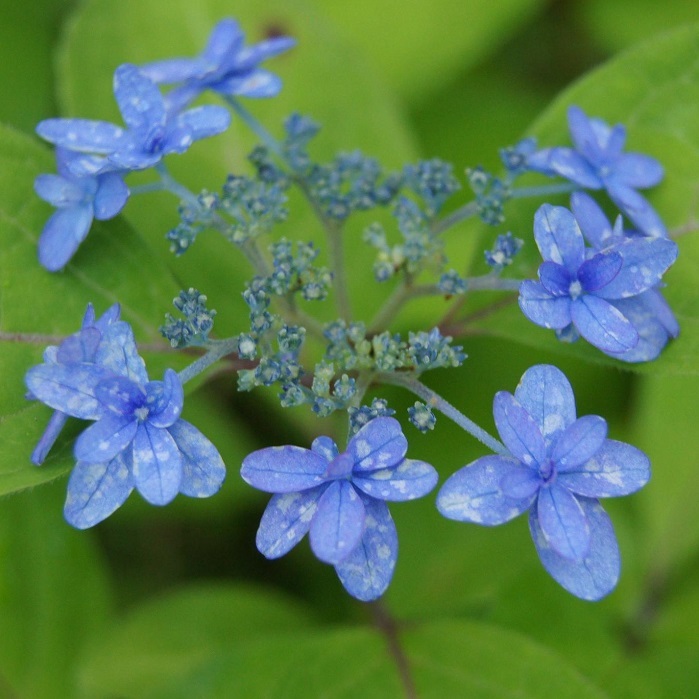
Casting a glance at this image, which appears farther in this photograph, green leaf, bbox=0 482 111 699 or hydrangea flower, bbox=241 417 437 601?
green leaf, bbox=0 482 111 699

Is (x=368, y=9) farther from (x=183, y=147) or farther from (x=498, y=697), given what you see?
(x=498, y=697)

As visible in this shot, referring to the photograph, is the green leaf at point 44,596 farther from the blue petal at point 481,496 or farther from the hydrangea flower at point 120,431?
the blue petal at point 481,496

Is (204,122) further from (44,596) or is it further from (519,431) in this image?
(44,596)

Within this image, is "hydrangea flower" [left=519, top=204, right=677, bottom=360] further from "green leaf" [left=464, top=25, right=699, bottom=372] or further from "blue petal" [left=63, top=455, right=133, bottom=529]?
"blue petal" [left=63, top=455, right=133, bottom=529]

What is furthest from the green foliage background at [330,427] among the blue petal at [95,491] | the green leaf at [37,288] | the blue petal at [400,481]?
the blue petal at [400,481]

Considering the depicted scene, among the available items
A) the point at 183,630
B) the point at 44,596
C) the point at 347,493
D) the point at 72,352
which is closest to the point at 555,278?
the point at 347,493

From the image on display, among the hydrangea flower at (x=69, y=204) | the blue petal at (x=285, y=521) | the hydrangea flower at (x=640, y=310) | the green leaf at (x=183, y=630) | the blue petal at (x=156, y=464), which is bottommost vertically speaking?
the green leaf at (x=183, y=630)

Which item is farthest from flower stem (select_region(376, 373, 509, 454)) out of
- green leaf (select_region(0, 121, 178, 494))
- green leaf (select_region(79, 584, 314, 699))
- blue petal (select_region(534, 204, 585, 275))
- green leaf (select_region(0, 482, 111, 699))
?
green leaf (select_region(0, 482, 111, 699))
